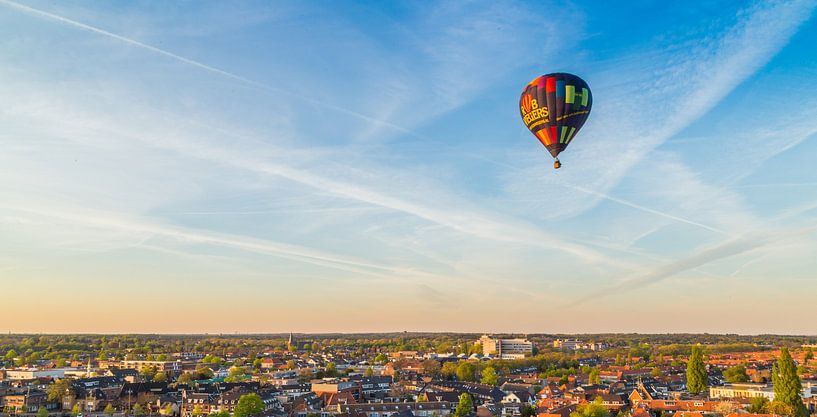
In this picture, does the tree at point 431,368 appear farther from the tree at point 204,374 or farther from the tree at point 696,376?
the tree at point 696,376

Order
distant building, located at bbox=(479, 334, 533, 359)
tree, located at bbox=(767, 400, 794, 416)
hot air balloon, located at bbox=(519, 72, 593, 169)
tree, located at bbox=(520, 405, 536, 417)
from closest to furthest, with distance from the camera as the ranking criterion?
hot air balloon, located at bbox=(519, 72, 593, 169)
tree, located at bbox=(767, 400, 794, 416)
tree, located at bbox=(520, 405, 536, 417)
distant building, located at bbox=(479, 334, 533, 359)

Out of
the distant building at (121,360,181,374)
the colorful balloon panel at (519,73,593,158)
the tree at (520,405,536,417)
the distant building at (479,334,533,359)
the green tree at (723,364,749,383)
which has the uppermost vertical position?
the colorful balloon panel at (519,73,593,158)

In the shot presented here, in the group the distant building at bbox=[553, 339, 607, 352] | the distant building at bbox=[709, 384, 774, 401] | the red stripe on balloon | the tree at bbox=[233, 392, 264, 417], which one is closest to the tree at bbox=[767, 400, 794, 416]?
the distant building at bbox=[709, 384, 774, 401]

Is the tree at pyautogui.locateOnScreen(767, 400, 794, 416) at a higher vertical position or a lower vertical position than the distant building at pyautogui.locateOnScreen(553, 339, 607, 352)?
lower

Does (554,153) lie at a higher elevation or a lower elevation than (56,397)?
higher

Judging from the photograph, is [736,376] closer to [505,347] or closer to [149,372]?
[149,372]

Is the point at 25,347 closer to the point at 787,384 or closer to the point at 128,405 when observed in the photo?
the point at 128,405

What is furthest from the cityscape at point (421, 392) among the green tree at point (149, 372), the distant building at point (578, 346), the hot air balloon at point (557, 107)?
the distant building at point (578, 346)

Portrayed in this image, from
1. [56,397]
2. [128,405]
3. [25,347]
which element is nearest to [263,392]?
[128,405]

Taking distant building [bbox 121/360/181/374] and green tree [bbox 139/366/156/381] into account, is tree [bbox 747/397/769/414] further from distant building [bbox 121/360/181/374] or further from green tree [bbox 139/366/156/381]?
distant building [bbox 121/360/181/374]
